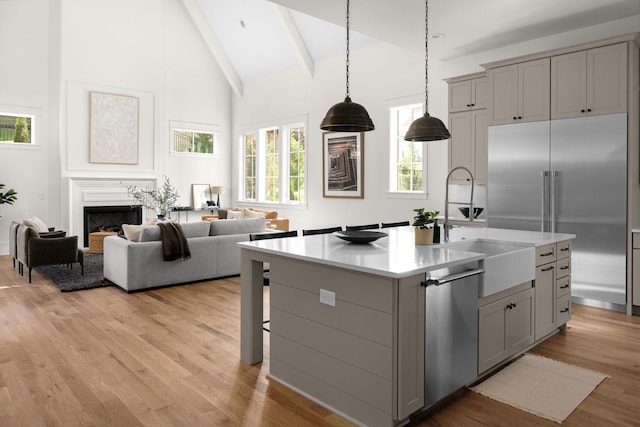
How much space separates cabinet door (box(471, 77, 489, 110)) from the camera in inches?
222

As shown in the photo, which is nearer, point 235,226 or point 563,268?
point 563,268

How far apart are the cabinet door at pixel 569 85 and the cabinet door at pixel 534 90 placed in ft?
0.21

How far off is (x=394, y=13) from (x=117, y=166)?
22.1ft

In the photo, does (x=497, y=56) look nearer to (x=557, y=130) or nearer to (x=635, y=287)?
(x=557, y=130)

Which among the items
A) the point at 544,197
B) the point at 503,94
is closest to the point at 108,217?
the point at 503,94

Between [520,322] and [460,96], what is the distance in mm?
3565

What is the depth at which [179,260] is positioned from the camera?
5680 mm

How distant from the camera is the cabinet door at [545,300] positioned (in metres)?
3.44

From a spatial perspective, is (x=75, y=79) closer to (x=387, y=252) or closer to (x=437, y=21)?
(x=437, y=21)

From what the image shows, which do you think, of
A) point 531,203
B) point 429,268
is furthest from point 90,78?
point 429,268

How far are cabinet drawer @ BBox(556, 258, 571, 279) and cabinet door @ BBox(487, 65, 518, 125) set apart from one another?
2.06 meters

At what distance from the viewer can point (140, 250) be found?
5.36 metres

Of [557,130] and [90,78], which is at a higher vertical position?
[90,78]

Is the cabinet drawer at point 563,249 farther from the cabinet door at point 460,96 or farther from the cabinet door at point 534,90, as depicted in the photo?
the cabinet door at point 460,96
